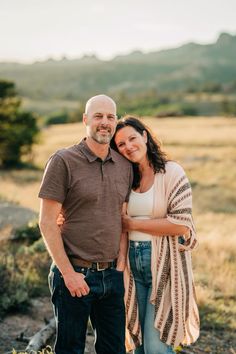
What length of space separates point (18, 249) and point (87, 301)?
492 cm

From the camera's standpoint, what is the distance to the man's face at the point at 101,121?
3951 mm

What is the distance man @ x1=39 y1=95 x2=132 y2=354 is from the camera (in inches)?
148

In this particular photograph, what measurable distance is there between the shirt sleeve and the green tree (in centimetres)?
3045

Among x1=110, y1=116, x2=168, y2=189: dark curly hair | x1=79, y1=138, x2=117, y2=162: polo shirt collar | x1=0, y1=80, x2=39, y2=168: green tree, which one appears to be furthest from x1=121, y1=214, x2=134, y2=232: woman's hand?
x1=0, y1=80, x2=39, y2=168: green tree

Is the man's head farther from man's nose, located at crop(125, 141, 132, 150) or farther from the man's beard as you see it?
man's nose, located at crop(125, 141, 132, 150)

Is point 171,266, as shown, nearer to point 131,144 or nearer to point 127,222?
point 127,222

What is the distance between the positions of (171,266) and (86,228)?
84 centimetres

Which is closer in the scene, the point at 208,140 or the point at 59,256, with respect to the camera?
the point at 59,256

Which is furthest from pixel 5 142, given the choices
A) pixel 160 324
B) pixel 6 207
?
pixel 160 324

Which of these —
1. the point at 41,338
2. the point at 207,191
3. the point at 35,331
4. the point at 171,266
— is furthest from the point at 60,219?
the point at 207,191

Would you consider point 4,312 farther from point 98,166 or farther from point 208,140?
point 208,140

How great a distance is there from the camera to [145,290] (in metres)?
4.41

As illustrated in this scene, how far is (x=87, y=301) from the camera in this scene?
12.8ft

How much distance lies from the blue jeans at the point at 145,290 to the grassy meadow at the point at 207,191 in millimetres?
1783
